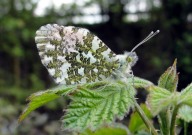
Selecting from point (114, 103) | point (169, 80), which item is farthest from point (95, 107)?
point (169, 80)

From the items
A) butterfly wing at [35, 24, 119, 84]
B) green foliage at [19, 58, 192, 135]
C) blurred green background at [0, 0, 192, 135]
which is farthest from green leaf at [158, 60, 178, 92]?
blurred green background at [0, 0, 192, 135]

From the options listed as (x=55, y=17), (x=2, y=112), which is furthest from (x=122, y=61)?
(x=55, y=17)

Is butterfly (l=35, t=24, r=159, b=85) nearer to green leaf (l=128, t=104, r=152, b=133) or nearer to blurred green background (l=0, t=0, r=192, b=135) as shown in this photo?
green leaf (l=128, t=104, r=152, b=133)

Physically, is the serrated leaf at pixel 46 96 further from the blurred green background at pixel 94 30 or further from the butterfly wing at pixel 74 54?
the blurred green background at pixel 94 30

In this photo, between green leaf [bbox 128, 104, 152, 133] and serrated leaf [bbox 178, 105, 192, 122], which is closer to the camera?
serrated leaf [bbox 178, 105, 192, 122]

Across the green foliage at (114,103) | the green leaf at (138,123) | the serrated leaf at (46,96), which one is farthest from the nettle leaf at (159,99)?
the green leaf at (138,123)

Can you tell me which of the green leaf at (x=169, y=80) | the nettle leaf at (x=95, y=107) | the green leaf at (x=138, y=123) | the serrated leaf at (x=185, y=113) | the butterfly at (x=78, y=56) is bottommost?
the green leaf at (x=138, y=123)
